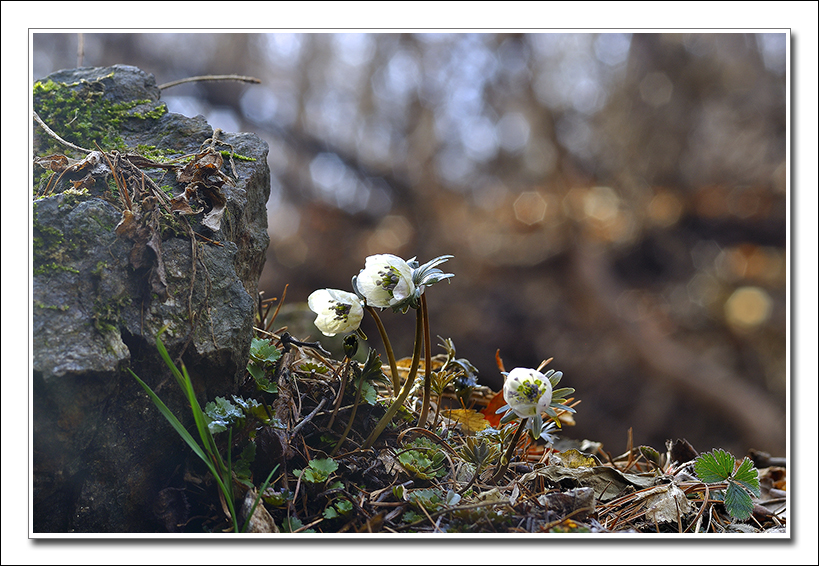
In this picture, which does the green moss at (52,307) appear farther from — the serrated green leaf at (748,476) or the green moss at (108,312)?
the serrated green leaf at (748,476)

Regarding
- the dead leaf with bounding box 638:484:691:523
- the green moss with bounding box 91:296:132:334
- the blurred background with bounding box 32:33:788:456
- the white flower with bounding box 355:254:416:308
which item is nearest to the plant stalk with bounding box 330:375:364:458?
the white flower with bounding box 355:254:416:308

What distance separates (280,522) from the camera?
27.1 inches

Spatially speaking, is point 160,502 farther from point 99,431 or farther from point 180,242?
point 180,242

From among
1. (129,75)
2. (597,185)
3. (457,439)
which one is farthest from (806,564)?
(597,185)

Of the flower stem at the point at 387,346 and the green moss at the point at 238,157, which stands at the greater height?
the green moss at the point at 238,157

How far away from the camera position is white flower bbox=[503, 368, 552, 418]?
64cm

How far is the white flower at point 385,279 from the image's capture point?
2.18 ft

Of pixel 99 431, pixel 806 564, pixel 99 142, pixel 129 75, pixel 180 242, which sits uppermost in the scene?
pixel 129 75

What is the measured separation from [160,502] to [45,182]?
0.49 meters

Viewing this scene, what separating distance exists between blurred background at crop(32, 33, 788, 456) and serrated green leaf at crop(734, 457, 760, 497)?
2.22 metres

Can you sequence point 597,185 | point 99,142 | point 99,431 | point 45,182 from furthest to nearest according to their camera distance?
1. point 597,185
2. point 99,142
3. point 45,182
4. point 99,431

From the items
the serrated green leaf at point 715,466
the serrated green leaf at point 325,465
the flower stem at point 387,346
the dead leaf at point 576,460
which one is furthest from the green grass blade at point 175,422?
the serrated green leaf at point 715,466

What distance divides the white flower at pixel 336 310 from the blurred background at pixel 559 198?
229 cm

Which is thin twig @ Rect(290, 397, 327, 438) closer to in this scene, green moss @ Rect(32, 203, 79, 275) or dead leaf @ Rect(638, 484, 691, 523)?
green moss @ Rect(32, 203, 79, 275)
